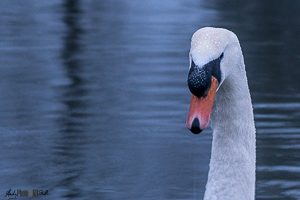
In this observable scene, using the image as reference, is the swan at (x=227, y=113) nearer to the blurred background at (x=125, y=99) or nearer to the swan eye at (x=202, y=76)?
the swan eye at (x=202, y=76)

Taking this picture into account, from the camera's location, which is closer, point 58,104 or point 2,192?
point 2,192

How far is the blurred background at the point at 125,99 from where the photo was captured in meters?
8.41

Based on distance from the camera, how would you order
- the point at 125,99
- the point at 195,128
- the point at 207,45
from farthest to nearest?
the point at 125,99, the point at 207,45, the point at 195,128

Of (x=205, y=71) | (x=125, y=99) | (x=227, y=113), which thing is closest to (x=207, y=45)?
(x=205, y=71)

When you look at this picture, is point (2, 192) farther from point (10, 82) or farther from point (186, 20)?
point (186, 20)

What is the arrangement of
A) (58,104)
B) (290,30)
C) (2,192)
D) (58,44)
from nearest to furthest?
(2,192) → (58,104) → (58,44) → (290,30)

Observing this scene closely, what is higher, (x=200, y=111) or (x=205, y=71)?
(x=205, y=71)

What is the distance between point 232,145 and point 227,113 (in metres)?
0.17

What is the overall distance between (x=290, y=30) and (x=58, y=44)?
10.7 ft

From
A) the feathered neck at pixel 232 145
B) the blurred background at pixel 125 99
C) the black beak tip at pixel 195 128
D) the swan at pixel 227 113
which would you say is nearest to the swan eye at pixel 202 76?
the swan at pixel 227 113

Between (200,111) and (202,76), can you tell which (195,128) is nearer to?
(200,111)

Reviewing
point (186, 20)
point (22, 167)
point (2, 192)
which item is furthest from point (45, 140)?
point (186, 20)

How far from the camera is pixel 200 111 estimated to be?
456 cm

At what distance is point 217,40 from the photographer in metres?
4.73
